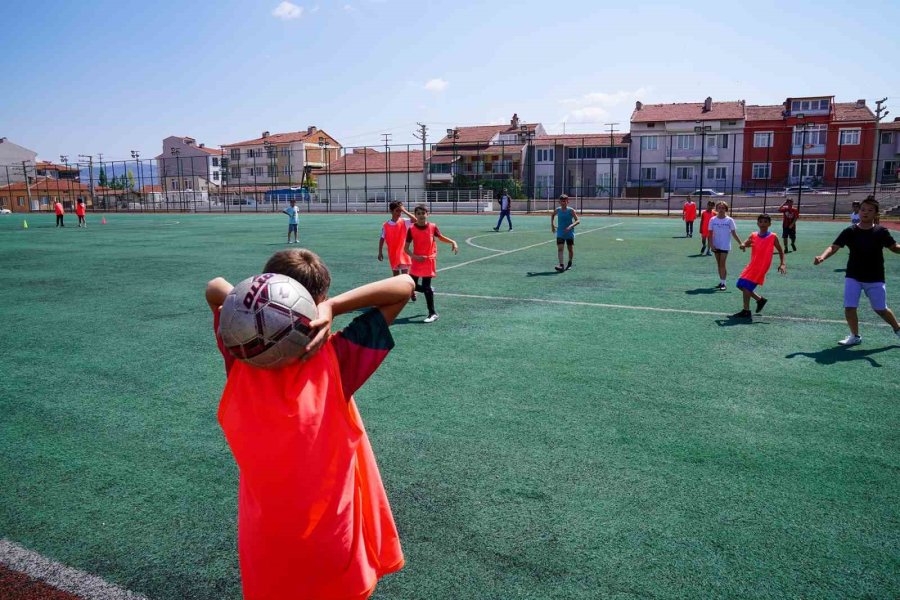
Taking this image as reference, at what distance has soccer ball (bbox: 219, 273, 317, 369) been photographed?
74.0 inches

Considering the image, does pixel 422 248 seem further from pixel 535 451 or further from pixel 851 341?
pixel 851 341

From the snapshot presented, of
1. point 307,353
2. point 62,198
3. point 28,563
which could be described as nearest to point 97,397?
point 28,563

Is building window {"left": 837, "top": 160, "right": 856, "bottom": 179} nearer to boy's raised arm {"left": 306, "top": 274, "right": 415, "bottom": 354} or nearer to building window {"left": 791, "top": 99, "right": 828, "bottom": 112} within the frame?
building window {"left": 791, "top": 99, "right": 828, "bottom": 112}

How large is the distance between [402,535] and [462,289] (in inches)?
397

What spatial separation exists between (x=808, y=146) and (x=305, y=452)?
82.8 m

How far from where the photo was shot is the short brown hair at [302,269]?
2.10 meters

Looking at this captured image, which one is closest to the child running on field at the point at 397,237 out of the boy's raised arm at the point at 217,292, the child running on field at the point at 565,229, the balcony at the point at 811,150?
the child running on field at the point at 565,229

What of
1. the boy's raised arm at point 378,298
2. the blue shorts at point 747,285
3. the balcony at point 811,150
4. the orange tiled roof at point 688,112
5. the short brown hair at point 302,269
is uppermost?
the orange tiled roof at point 688,112

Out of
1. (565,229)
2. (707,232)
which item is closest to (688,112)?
(707,232)

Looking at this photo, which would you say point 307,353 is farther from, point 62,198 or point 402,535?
point 62,198

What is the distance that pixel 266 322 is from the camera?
187 centimetres

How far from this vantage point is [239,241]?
2717 cm

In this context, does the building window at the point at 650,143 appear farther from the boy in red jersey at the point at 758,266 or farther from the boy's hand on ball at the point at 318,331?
the boy's hand on ball at the point at 318,331

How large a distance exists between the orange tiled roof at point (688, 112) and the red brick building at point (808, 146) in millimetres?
2722
